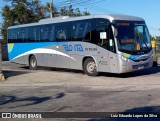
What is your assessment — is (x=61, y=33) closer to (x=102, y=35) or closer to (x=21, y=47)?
(x=102, y=35)

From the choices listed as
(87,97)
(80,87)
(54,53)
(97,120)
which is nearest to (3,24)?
(54,53)

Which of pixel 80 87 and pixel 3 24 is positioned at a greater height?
pixel 3 24

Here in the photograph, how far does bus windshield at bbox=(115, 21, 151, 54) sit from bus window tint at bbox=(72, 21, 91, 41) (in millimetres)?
1882

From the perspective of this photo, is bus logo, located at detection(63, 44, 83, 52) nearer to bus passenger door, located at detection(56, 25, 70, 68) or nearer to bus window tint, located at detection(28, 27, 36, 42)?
bus passenger door, located at detection(56, 25, 70, 68)

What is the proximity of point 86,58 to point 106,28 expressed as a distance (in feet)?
7.59

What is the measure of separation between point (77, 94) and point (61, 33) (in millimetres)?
8643

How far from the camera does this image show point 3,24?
148 ft

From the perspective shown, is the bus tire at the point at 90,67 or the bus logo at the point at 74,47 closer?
the bus tire at the point at 90,67

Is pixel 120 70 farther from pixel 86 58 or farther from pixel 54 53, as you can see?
pixel 54 53

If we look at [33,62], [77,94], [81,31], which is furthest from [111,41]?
[33,62]

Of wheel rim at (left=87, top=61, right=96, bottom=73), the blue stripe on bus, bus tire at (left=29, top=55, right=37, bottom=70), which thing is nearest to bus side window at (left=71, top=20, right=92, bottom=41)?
wheel rim at (left=87, top=61, right=96, bottom=73)

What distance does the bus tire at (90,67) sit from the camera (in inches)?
750

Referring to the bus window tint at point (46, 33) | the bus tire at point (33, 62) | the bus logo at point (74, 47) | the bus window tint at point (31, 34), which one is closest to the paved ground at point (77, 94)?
the bus logo at point (74, 47)

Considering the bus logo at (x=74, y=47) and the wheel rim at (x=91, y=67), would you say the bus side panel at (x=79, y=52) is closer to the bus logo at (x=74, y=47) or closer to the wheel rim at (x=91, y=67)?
the bus logo at (x=74, y=47)
